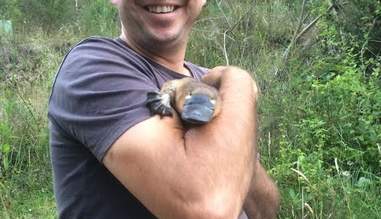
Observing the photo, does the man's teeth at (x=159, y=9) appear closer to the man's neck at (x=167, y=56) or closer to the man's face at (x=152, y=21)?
the man's face at (x=152, y=21)

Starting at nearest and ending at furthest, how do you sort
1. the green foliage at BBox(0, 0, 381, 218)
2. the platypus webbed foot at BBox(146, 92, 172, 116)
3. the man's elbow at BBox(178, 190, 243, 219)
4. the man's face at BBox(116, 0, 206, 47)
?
the man's elbow at BBox(178, 190, 243, 219), the platypus webbed foot at BBox(146, 92, 172, 116), the man's face at BBox(116, 0, 206, 47), the green foliage at BBox(0, 0, 381, 218)

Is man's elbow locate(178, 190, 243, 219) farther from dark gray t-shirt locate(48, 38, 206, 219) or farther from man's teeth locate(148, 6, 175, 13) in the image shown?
man's teeth locate(148, 6, 175, 13)

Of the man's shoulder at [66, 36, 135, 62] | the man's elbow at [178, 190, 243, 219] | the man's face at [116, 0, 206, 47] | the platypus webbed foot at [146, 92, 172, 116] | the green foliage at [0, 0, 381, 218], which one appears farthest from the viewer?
the green foliage at [0, 0, 381, 218]

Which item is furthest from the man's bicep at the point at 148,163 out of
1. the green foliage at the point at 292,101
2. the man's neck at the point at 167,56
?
the green foliage at the point at 292,101

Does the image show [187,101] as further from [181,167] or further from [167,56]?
[167,56]

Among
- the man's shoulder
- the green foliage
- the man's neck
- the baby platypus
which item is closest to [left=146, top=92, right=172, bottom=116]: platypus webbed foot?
the baby platypus

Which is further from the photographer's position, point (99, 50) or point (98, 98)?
point (99, 50)

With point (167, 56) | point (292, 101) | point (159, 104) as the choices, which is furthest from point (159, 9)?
point (292, 101)
